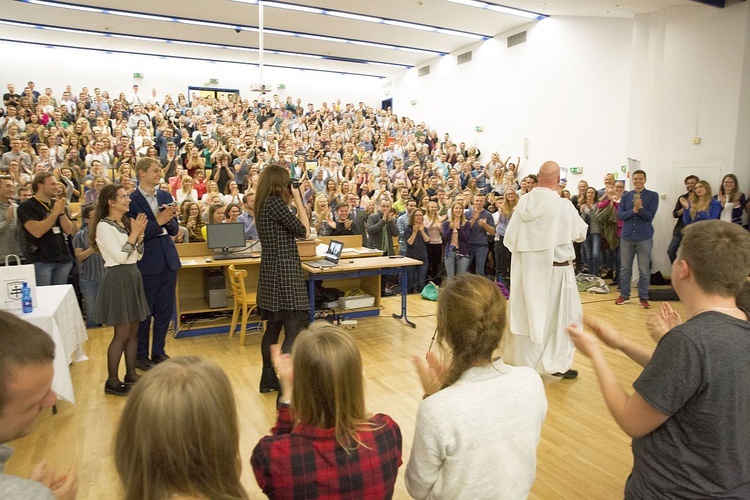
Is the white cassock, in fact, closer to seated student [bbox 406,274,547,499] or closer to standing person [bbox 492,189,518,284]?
seated student [bbox 406,274,547,499]

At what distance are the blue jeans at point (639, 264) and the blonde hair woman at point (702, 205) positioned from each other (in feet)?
2.95

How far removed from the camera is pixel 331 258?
18.0ft

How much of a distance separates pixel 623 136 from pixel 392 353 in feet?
26.3

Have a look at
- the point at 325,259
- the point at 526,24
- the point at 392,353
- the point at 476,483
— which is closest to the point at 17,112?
the point at 325,259

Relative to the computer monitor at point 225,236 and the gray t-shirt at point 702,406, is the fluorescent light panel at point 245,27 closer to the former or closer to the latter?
the computer monitor at point 225,236

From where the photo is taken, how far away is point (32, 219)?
4.59 m

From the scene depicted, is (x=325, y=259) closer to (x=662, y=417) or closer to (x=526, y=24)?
(x=662, y=417)

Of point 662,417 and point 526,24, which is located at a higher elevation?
point 526,24

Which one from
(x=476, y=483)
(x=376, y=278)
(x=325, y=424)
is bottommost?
(x=376, y=278)

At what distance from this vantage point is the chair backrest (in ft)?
16.6

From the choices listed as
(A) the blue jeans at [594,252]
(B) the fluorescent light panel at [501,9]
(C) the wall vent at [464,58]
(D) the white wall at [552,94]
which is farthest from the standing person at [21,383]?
(C) the wall vent at [464,58]

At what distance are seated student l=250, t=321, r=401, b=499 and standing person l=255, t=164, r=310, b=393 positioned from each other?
2152 mm

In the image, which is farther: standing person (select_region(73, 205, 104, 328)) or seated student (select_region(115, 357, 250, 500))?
standing person (select_region(73, 205, 104, 328))

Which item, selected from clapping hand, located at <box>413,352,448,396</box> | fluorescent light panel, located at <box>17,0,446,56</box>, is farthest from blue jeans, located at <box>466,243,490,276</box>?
fluorescent light panel, located at <box>17,0,446,56</box>
